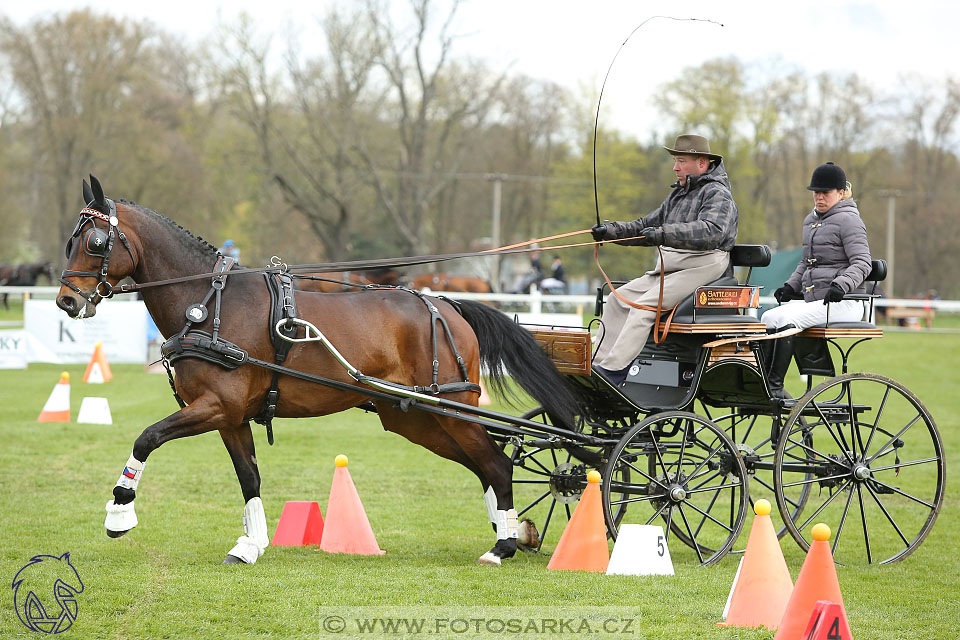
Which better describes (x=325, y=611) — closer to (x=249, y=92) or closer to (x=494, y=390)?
(x=494, y=390)

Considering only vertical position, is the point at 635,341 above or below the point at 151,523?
above

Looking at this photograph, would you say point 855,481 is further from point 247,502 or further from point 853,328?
point 247,502

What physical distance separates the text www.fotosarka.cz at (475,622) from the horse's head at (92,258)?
224 centimetres

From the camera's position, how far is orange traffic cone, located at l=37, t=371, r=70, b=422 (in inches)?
441

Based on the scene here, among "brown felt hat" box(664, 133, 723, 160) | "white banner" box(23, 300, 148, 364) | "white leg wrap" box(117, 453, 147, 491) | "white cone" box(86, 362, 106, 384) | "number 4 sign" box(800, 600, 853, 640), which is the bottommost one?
"white cone" box(86, 362, 106, 384)

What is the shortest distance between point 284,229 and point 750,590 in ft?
129

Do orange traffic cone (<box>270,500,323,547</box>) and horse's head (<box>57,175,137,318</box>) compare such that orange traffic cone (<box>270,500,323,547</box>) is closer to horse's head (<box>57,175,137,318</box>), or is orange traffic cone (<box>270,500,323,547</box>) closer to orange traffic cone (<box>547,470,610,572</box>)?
orange traffic cone (<box>547,470,610,572</box>)

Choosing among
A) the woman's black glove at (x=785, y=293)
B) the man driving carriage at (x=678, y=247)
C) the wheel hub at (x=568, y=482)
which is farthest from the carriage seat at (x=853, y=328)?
the wheel hub at (x=568, y=482)

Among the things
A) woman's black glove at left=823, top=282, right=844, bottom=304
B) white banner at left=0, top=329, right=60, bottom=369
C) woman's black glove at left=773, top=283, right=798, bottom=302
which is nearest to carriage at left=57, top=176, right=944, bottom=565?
woman's black glove at left=823, top=282, right=844, bottom=304

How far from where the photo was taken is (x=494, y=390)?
5945 millimetres

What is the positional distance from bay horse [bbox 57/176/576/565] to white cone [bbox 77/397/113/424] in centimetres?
613

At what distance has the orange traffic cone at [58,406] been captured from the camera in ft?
36.8

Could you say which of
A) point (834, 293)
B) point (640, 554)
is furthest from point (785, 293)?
point (640, 554)

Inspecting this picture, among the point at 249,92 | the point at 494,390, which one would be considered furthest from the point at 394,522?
the point at 249,92
